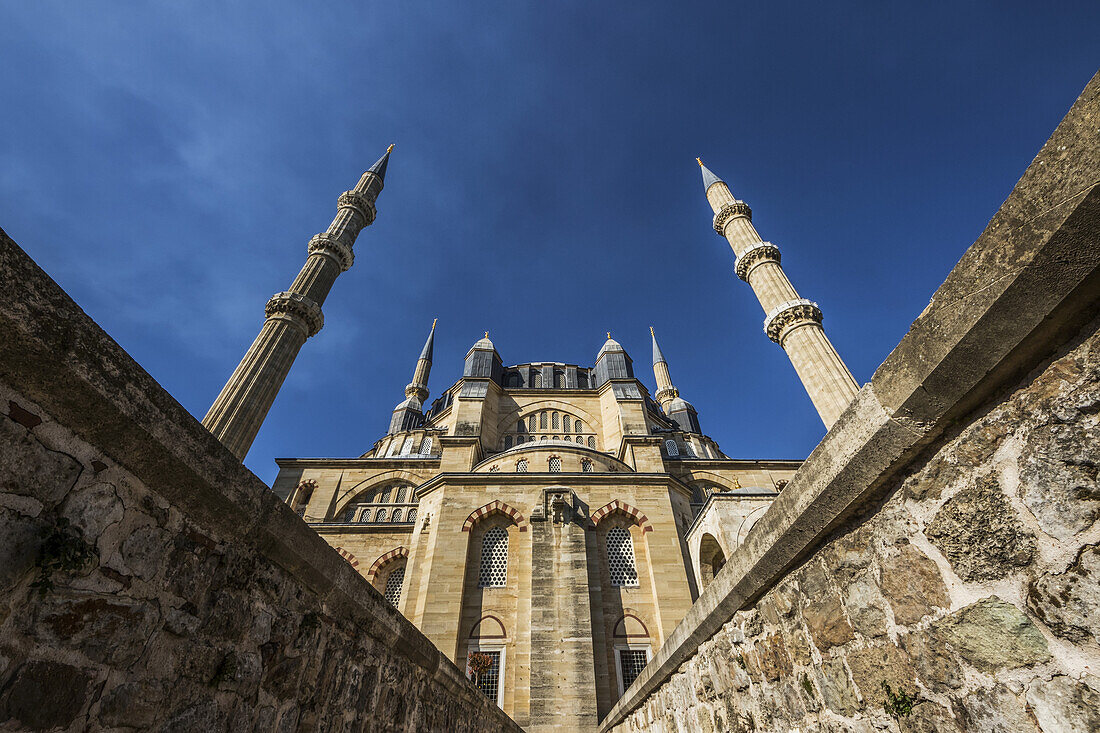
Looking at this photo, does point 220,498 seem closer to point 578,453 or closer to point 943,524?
point 943,524

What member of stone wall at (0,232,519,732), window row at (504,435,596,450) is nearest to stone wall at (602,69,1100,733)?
stone wall at (0,232,519,732)

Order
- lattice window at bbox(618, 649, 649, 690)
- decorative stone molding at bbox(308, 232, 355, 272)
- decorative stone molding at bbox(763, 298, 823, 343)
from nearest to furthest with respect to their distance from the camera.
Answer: lattice window at bbox(618, 649, 649, 690) → decorative stone molding at bbox(763, 298, 823, 343) → decorative stone molding at bbox(308, 232, 355, 272)

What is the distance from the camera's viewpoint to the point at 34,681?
1.27m

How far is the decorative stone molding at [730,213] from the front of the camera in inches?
807

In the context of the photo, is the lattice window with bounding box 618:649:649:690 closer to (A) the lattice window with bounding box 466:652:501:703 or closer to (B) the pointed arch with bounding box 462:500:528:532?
(A) the lattice window with bounding box 466:652:501:703

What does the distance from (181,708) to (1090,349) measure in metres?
3.06

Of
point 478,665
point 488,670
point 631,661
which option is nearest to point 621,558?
point 631,661

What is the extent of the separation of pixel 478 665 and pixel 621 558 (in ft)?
17.0

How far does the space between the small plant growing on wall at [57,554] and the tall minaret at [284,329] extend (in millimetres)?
12946

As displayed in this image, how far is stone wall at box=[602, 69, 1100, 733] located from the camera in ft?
3.84

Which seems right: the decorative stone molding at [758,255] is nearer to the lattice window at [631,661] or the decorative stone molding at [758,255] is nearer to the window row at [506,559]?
the window row at [506,559]

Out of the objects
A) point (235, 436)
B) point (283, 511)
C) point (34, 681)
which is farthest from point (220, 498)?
point (235, 436)

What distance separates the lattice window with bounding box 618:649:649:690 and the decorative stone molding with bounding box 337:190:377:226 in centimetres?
1944

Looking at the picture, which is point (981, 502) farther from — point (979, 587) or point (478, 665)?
point (478, 665)
